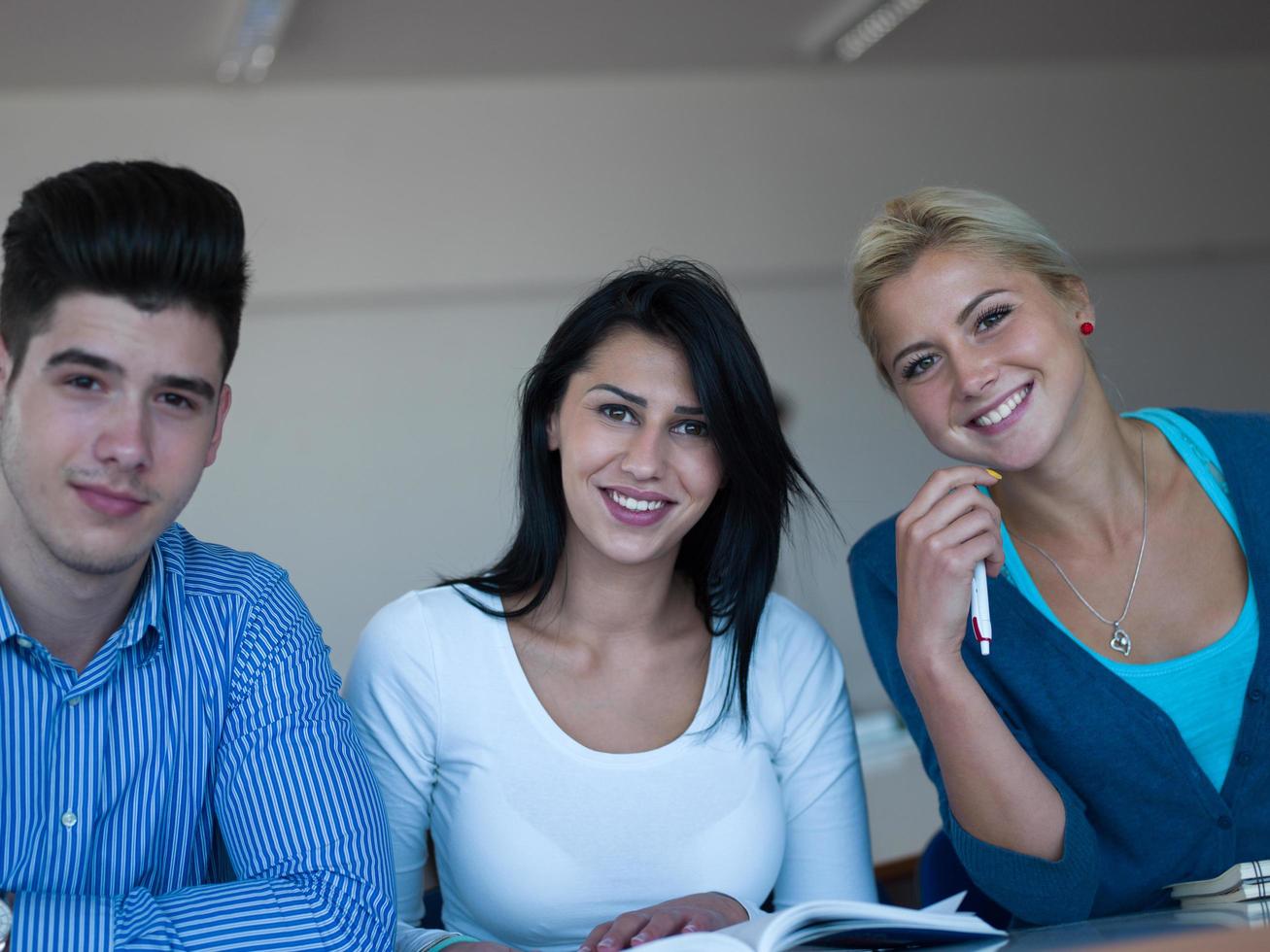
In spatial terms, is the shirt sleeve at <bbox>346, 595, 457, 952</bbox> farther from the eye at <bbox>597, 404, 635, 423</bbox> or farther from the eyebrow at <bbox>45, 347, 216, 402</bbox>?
the eyebrow at <bbox>45, 347, 216, 402</bbox>

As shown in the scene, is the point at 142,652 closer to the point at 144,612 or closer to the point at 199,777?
the point at 144,612

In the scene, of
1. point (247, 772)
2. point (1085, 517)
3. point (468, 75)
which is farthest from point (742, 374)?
point (468, 75)

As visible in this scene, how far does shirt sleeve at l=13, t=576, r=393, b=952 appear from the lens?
116 cm

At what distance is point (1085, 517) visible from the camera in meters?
1.88

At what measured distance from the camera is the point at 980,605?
1596mm

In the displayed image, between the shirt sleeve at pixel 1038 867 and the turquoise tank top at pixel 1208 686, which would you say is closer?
the shirt sleeve at pixel 1038 867

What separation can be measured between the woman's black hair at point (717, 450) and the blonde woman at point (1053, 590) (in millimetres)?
167

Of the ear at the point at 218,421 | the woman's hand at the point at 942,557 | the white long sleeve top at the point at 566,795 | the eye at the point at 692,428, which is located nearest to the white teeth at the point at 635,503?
the eye at the point at 692,428

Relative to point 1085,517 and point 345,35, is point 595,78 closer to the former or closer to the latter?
point 345,35

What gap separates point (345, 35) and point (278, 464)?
1576 millimetres

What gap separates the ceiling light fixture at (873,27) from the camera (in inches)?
176

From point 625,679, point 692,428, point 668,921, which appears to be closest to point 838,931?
point 668,921

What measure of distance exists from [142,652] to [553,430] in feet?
2.56

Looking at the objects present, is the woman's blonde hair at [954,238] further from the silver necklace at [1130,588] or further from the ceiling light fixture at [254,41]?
the ceiling light fixture at [254,41]
